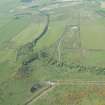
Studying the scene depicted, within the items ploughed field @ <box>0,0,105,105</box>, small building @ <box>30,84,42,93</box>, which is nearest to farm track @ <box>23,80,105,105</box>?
ploughed field @ <box>0,0,105,105</box>

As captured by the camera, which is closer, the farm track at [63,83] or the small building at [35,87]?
the farm track at [63,83]

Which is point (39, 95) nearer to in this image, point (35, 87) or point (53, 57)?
point (35, 87)

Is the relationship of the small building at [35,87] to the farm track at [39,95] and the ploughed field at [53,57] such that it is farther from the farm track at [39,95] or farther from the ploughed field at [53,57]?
the farm track at [39,95]

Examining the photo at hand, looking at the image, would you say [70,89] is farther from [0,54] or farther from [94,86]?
[0,54]

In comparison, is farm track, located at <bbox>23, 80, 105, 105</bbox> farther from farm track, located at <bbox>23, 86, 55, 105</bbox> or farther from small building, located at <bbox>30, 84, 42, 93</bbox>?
small building, located at <bbox>30, 84, 42, 93</bbox>

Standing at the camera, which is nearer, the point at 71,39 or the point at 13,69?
the point at 13,69

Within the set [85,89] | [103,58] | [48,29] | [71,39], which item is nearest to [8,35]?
[48,29]

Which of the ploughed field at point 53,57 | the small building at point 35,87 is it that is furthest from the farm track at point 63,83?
the small building at point 35,87

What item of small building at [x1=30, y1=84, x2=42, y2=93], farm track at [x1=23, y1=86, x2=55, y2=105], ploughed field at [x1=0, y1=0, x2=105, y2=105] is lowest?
farm track at [x1=23, y1=86, x2=55, y2=105]
